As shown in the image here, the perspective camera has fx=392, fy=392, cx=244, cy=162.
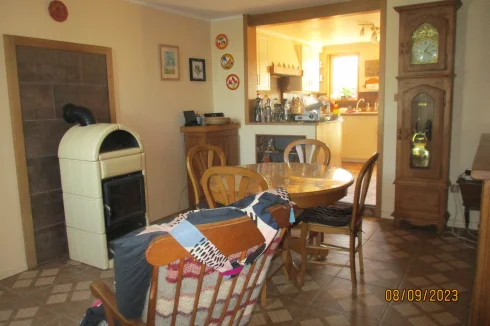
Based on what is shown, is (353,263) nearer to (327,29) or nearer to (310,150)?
(310,150)

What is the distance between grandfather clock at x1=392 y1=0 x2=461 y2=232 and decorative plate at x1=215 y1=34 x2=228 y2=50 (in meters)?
2.05

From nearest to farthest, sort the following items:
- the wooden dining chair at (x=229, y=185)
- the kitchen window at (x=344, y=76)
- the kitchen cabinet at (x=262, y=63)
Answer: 1. the wooden dining chair at (x=229, y=185)
2. the kitchen cabinet at (x=262, y=63)
3. the kitchen window at (x=344, y=76)

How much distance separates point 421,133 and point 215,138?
2164 mm

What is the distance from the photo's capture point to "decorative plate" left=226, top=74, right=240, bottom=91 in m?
4.85

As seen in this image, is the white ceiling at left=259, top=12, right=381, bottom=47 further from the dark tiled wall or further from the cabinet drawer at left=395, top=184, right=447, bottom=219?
the dark tiled wall

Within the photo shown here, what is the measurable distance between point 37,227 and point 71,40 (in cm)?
157

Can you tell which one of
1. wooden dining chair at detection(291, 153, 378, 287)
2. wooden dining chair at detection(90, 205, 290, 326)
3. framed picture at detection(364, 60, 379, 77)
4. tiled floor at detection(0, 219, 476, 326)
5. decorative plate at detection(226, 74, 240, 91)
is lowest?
tiled floor at detection(0, 219, 476, 326)

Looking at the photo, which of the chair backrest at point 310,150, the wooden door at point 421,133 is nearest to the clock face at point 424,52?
the wooden door at point 421,133

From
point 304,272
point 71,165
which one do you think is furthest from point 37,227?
point 304,272

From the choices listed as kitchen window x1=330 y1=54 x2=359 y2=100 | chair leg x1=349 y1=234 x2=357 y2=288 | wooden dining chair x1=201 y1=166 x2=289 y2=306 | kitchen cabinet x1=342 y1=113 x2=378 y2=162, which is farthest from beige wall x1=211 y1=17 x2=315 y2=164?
kitchen window x1=330 y1=54 x2=359 y2=100

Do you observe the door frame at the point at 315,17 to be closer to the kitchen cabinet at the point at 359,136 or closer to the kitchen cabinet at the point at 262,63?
the kitchen cabinet at the point at 262,63

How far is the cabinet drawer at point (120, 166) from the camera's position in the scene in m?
2.94

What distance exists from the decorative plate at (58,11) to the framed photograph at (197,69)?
1.62 meters

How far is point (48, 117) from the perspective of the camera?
10.3ft
